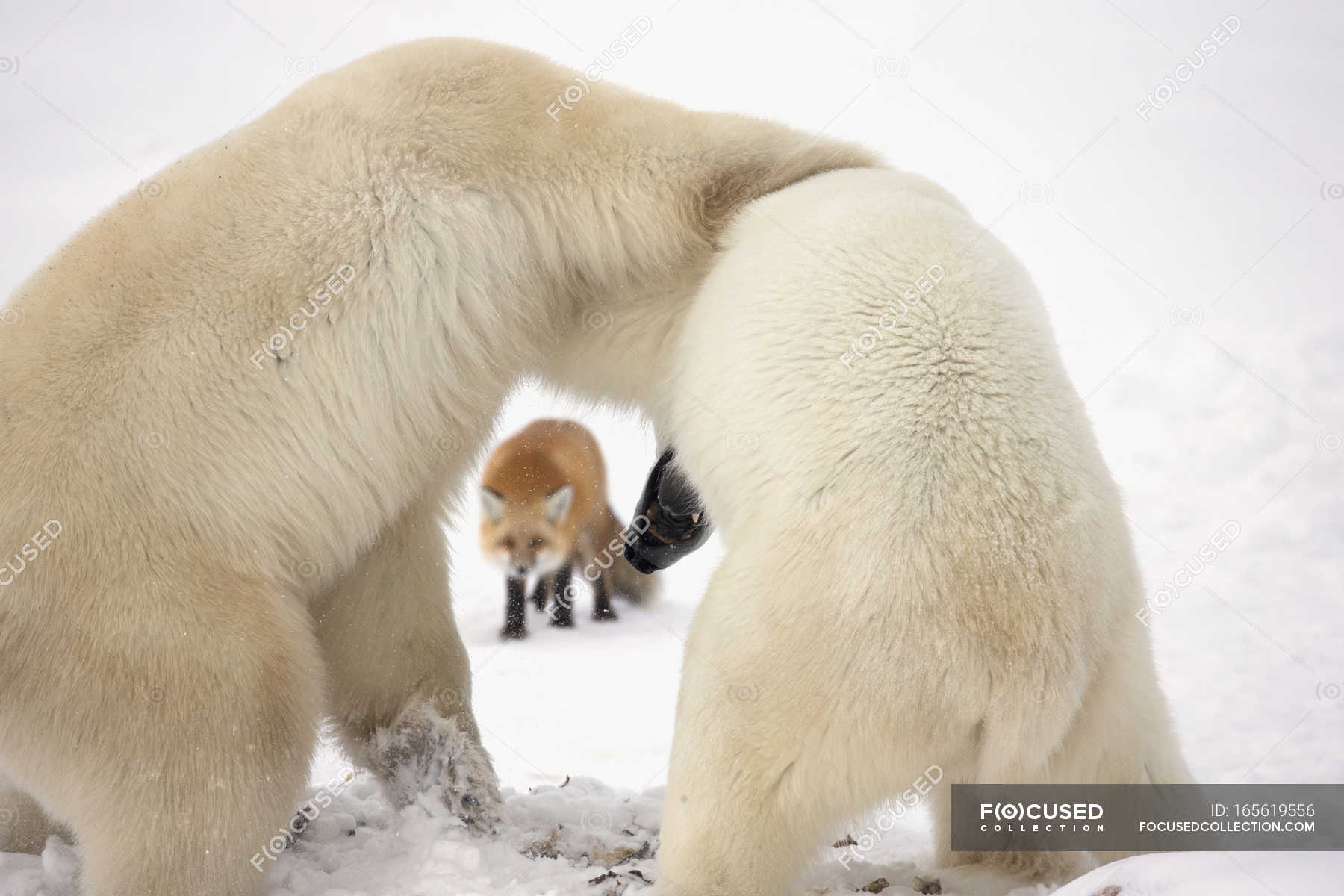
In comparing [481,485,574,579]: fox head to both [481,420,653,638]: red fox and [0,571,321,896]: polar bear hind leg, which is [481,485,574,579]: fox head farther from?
[0,571,321,896]: polar bear hind leg

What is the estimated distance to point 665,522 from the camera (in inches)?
118

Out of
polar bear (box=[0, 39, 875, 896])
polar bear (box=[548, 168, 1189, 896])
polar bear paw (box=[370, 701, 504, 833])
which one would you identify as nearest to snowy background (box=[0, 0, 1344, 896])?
polar bear paw (box=[370, 701, 504, 833])

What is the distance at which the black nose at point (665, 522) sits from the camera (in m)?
2.80

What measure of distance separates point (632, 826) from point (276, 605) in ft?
4.10

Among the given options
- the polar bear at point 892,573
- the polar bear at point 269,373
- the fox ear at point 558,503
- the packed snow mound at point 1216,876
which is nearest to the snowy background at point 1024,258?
the packed snow mound at point 1216,876

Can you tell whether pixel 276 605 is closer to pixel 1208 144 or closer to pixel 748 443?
pixel 748 443

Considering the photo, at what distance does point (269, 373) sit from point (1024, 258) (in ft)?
22.3

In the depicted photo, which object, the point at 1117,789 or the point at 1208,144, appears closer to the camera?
the point at 1117,789

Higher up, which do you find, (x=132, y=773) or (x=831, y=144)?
(x=831, y=144)

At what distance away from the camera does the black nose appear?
9.20ft

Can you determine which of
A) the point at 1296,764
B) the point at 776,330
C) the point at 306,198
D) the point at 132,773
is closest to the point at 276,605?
the point at 132,773

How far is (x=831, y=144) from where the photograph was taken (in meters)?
2.52

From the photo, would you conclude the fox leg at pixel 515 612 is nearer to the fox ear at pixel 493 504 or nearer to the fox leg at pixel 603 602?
the fox leg at pixel 603 602

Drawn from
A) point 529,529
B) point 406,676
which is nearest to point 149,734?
point 406,676
